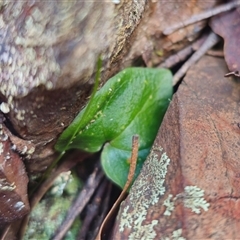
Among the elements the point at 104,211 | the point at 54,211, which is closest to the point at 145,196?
the point at 104,211

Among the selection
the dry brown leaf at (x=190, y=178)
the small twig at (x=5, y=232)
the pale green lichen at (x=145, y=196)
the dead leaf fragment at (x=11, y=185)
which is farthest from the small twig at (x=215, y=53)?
the small twig at (x=5, y=232)

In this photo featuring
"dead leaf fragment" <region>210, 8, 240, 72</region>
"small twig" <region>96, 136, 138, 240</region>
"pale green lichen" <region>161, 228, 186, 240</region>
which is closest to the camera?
"pale green lichen" <region>161, 228, 186, 240</region>

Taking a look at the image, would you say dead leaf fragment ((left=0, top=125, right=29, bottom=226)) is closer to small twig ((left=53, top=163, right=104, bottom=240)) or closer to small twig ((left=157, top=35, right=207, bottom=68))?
small twig ((left=53, top=163, right=104, bottom=240))

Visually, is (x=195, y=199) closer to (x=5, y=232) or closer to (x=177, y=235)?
(x=177, y=235)

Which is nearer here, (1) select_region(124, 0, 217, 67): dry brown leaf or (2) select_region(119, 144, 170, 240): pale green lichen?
(2) select_region(119, 144, 170, 240): pale green lichen

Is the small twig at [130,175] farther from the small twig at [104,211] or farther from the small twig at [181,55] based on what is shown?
the small twig at [181,55]

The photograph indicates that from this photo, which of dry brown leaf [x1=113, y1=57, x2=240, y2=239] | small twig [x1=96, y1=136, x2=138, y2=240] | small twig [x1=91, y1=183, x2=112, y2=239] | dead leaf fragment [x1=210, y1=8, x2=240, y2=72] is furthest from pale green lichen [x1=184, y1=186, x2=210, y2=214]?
dead leaf fragment [x1=210, y1=8, x2=240, y2=72]
